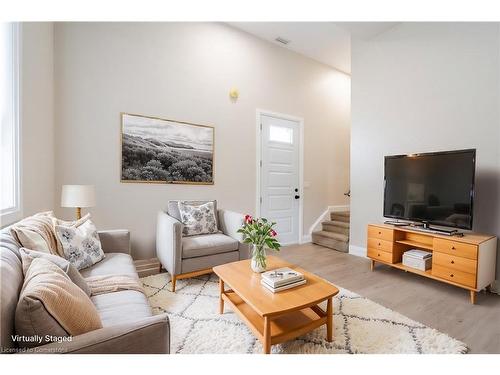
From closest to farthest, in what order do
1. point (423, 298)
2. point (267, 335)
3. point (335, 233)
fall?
point (267, 335) → point (423, 298) → point (335, 233)

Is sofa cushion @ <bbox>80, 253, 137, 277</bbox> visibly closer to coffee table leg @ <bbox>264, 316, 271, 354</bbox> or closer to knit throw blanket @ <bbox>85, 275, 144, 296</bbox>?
knit throw blanket @ <bbox>85, 275, 144, 296</bbox>

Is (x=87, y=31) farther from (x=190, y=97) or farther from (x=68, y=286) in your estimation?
(x=68, y=286)

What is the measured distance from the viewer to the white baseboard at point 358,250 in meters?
3.43

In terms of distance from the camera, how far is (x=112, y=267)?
1.78m

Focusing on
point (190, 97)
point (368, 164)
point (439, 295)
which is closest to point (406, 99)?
point (368, 164)

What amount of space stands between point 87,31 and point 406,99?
12.7 ft

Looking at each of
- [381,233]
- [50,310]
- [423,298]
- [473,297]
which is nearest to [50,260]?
[50,310]

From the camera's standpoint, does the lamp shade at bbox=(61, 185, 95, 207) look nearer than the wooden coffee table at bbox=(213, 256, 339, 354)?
No

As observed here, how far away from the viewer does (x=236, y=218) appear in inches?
107

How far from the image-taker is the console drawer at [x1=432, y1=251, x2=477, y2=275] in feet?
6.84

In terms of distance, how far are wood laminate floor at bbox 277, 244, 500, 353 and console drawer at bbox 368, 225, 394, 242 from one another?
44 centimetres

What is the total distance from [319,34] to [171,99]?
2493 millimetres

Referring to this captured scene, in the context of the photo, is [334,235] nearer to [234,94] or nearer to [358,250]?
[358,250]

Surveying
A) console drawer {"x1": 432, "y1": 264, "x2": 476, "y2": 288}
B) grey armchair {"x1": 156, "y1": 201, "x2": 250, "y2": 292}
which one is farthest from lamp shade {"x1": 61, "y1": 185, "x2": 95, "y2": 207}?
console drawer {"x1": 432, "y1": 264, "x2": 476, "y2": 288}
